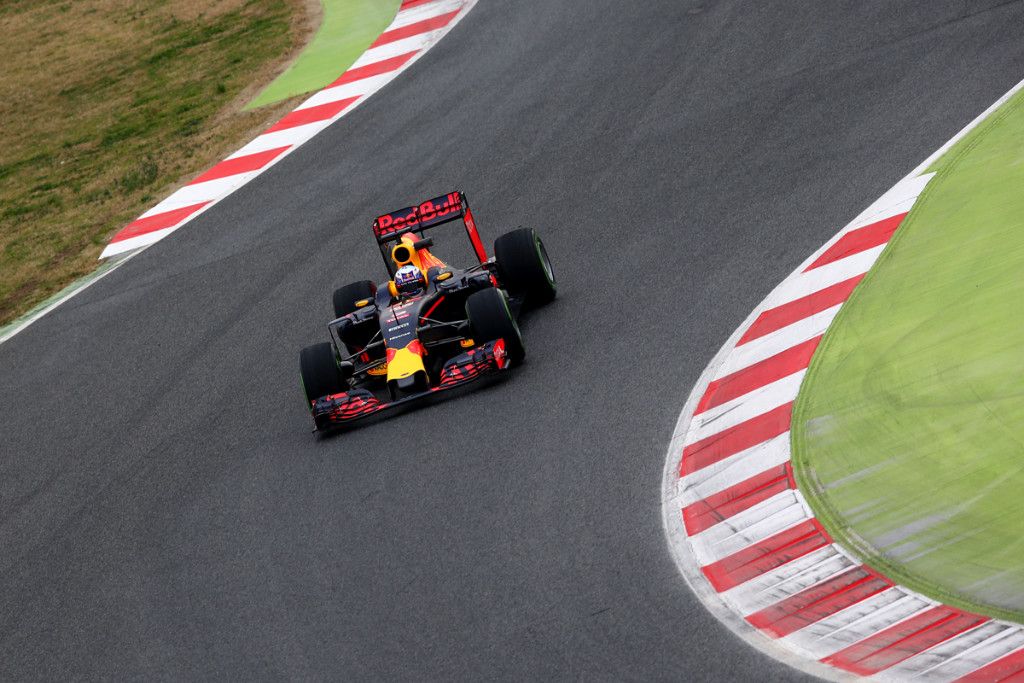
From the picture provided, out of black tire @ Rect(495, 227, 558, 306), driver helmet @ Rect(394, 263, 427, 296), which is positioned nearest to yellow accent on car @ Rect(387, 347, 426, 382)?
driver helmet @ Rect(394, 263, 427, 296)

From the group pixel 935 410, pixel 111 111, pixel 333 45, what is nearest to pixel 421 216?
pixel 935 410

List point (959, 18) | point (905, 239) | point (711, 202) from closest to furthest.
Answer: point (905, 239), point (711, 202), point (959, 18)

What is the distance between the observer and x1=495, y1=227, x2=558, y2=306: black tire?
10.3 m

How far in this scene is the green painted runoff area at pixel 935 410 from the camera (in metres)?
6.16

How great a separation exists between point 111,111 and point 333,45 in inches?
134

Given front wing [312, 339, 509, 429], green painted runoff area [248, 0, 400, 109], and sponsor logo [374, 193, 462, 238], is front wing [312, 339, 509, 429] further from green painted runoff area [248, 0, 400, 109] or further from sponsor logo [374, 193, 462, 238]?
green painted runoff area [248, 0, 400, 109]

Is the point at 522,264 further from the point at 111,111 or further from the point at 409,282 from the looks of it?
the point at 111,111

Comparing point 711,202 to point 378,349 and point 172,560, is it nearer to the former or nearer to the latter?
point 378,349

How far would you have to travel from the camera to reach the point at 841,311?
896 centimetres

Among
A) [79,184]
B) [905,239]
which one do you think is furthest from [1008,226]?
[79,184]

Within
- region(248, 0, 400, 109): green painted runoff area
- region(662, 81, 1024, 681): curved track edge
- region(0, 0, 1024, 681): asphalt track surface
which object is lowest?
region(662, 81, 1024, 681): curved track edge

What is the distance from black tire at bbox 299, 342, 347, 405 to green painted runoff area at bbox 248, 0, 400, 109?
329 inches

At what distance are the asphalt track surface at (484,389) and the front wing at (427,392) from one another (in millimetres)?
152

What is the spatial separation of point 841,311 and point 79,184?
36.7 ft
